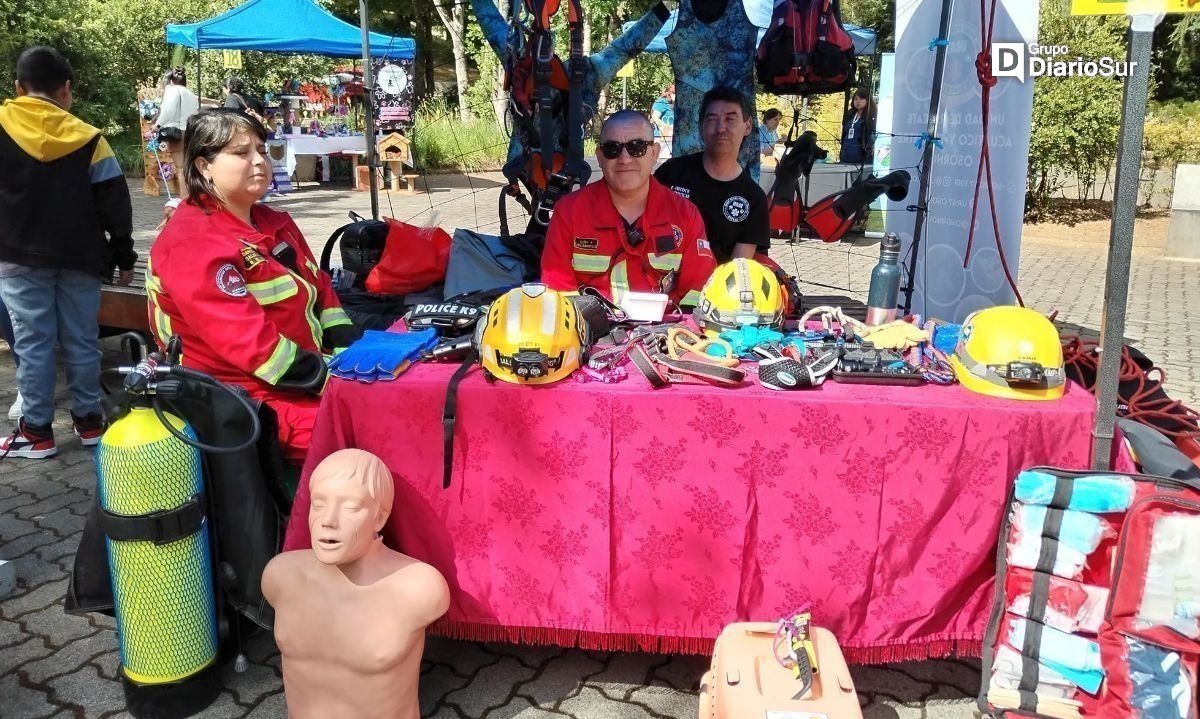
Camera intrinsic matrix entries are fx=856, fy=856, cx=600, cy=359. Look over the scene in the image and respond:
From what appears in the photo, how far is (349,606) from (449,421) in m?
0.52

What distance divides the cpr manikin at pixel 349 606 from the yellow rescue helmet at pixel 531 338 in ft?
1.38

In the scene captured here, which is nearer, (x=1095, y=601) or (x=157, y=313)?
(x=1095, y=601)

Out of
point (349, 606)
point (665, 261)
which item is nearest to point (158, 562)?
point (349, 606)

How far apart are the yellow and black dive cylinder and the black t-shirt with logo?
233 cm

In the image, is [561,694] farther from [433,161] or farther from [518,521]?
[433,161]

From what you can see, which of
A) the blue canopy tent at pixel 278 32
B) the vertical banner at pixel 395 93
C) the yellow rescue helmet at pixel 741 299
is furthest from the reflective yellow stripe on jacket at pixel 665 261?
the blue canopy tent at pixel 278 32

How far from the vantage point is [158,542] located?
7.15 ft

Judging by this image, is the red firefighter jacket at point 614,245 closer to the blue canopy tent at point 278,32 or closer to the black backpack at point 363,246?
the black backpack at point 363,246

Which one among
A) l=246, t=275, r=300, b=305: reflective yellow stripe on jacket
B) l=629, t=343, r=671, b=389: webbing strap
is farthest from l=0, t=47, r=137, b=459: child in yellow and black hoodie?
l=629, t=343, r=671, b=389: webbing strap

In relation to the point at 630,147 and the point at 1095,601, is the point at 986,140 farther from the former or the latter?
the point at 1095,601

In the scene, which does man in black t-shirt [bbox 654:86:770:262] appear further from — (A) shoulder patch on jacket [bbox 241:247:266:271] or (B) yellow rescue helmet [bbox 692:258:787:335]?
(A) shoulder patch on jacket [bbox 241:247:266:271]

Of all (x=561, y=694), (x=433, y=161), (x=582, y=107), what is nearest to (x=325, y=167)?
(x=433, y=161)

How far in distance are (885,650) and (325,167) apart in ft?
47.0

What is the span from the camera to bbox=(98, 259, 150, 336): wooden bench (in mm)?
4734
